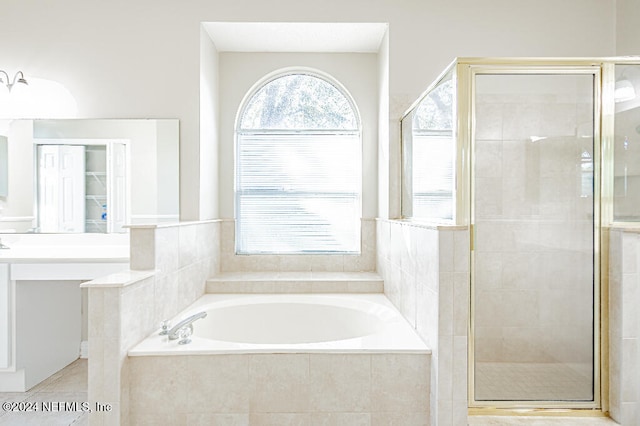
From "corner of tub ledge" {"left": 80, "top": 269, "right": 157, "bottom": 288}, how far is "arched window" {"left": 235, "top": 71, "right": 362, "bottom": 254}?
1.44 metres

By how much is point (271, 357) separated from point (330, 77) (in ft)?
7.72

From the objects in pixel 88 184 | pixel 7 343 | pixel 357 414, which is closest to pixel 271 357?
pixel 357 414

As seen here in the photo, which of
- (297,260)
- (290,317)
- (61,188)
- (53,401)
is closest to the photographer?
(53,401)

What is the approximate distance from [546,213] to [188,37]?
8.09 ft

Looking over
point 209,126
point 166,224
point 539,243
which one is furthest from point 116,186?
point 539,243

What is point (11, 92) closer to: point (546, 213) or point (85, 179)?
point (85, 179)

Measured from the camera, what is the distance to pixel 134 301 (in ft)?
6.43

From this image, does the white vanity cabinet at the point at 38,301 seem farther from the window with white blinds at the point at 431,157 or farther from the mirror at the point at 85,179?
the window with white blinds at the point at 431,157

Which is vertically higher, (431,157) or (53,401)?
(431,157)

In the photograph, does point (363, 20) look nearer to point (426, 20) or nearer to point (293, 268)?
point (426, 20)

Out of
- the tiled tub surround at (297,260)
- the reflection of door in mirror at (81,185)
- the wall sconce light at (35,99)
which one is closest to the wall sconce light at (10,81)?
the wall sconce light at (35,99)

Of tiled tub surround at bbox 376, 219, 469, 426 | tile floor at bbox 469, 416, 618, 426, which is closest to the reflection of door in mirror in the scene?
tiled tub surround at bbox 376, 219, 469, 426

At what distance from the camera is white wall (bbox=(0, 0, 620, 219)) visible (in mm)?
2943

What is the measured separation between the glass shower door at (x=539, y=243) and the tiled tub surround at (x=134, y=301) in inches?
60.9
